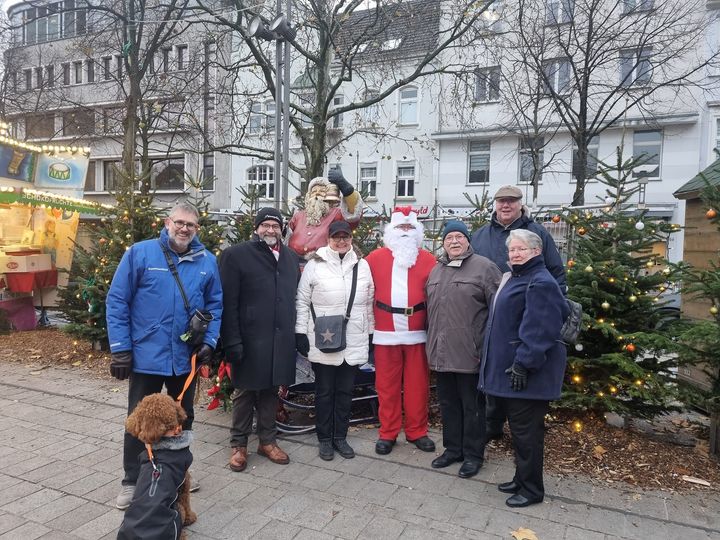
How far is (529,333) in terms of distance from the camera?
131 inches

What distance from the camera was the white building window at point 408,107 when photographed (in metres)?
23.7

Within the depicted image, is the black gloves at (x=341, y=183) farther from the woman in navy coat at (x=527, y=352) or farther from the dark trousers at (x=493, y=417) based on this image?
the dark trousers at (x=493, y=417)

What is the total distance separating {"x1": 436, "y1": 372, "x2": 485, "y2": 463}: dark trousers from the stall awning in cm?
720

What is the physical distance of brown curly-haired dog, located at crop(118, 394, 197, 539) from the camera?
2600 mm

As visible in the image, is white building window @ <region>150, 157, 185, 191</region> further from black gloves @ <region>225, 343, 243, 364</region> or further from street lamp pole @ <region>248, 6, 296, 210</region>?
black gloves @ <region>225, 343, 243, 364</region>

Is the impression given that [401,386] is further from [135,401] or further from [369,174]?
[369,174]

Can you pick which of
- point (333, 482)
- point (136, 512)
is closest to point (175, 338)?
point (136, 512)

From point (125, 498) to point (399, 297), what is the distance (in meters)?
2.55

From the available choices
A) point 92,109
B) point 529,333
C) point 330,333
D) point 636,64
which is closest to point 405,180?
point 636,64

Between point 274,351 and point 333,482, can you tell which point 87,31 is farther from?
point 333,482

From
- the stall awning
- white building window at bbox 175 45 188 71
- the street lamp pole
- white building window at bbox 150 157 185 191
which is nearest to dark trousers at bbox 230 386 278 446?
the street lamp pole

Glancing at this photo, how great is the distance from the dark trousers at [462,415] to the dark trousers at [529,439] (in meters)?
0.50

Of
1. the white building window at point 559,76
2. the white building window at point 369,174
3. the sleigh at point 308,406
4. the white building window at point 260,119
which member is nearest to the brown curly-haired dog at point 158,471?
the sleigh at point 308,406

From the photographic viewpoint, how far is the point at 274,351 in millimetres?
4059
